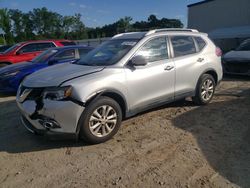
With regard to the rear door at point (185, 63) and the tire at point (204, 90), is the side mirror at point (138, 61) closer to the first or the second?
the rear door at point (185, 63)

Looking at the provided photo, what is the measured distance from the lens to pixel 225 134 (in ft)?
14.5

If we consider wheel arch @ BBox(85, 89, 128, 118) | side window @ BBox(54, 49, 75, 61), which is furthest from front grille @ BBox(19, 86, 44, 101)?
side window @ BBox(54, 49, 75, 61)

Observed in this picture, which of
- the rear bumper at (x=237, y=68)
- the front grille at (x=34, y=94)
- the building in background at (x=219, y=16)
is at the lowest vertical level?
the rear bumper at (x=237, y=68)

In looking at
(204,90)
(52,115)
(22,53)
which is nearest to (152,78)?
(204,90)

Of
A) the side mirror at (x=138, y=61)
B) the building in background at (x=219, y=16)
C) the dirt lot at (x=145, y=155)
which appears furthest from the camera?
the building in background at (x=219, y=16)

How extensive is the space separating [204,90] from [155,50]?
174cm

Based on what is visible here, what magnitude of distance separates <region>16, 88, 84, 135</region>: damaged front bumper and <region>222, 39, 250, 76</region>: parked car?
7387mm

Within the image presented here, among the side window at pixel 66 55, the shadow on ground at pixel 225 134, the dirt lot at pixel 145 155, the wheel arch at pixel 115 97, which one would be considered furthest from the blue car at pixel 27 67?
→ the shadow on ground at pixel 225 134

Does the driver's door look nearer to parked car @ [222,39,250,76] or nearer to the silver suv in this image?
the silver suv

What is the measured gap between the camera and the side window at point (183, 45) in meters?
5.32

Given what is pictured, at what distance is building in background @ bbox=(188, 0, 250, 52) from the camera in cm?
1908

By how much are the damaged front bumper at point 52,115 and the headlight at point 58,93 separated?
0.06 meters

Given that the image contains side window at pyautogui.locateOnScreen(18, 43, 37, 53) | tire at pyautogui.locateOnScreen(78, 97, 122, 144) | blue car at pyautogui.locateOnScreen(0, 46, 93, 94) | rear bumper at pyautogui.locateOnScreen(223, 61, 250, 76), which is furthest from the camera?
side window at pyautogui.locateOnScreen(18, 43, 37, 53)

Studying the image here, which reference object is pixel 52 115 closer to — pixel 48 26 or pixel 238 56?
pixel 238 56
